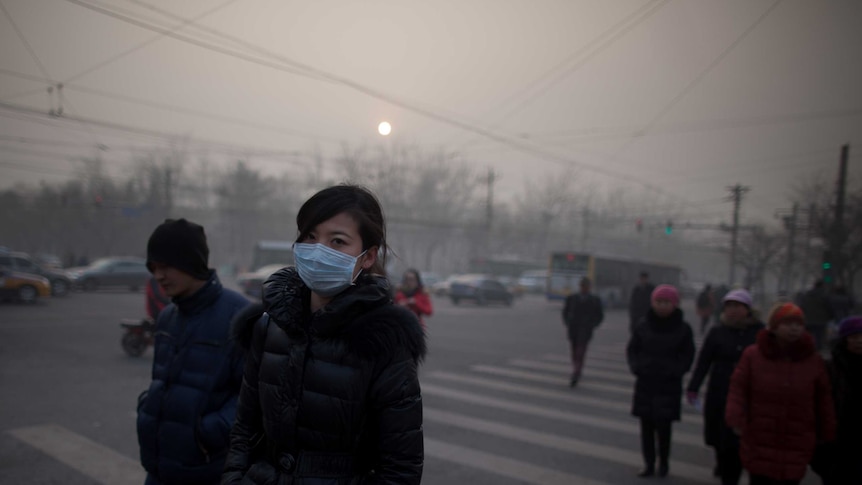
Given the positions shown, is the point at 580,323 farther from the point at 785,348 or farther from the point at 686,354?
the point at 785,348

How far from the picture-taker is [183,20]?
10.3m

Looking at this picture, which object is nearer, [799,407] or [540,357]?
[799,407]

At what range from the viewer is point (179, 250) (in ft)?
8.96

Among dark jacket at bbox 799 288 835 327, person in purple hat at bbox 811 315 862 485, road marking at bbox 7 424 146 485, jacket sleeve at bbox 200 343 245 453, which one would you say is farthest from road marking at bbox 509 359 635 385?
jacket sleeve at bbox 200 343 245 453

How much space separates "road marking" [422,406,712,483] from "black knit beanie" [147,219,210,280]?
15.7 feet

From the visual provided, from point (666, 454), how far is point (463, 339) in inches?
418

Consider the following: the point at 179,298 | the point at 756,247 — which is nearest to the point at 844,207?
the point at 756,247

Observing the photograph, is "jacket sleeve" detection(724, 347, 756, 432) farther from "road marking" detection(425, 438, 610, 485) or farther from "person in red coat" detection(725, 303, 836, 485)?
"road marking" detection(425, 438, 610, 485)

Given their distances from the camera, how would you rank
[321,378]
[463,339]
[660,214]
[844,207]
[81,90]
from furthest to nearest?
[660,214] → [844,207] → [463,339] → [81,90] → [321,378]

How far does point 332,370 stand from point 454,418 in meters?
5.92

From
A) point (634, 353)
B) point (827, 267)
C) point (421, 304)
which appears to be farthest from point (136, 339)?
point (827, 267)

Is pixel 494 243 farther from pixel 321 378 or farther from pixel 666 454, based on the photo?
pixel 321 378

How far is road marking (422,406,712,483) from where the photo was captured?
18.9 ft

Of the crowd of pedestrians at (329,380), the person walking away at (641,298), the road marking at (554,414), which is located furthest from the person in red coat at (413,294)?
the person walking away at (641,298)
